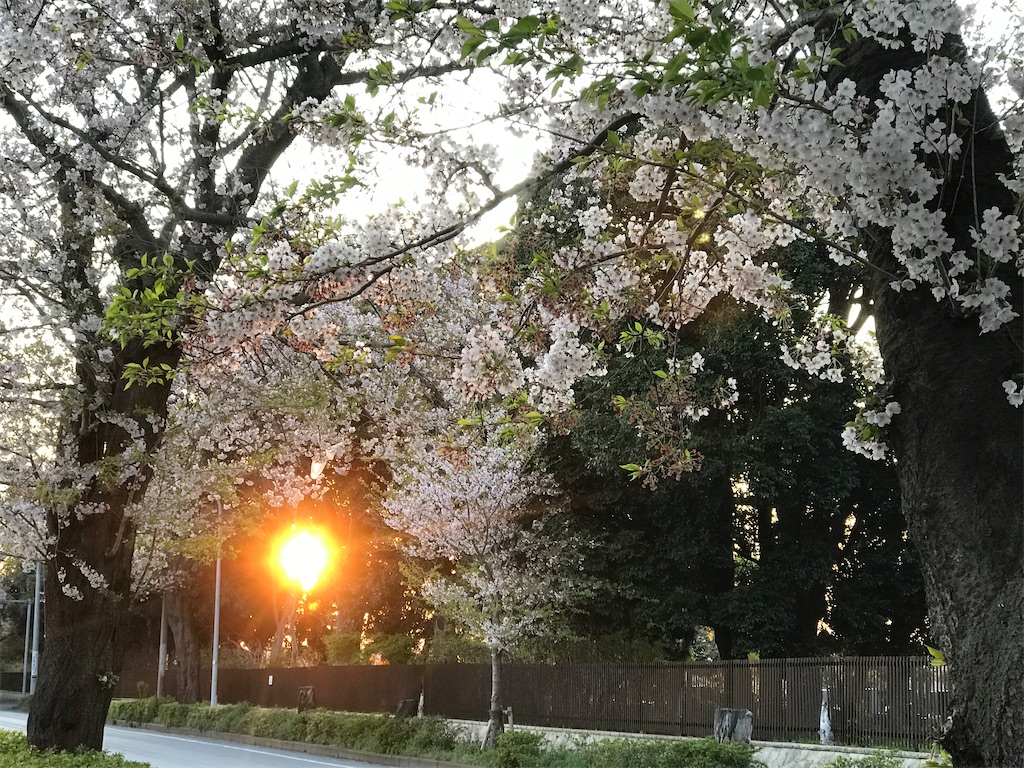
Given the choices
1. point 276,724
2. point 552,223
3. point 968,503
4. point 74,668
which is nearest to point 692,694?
point 276,724

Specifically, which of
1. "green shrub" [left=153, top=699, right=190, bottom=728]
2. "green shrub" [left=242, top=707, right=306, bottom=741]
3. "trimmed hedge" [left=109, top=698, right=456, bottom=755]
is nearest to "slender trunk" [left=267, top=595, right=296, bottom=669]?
"trimmed hedge" [left=109, top=698, right=456, bottom=755]

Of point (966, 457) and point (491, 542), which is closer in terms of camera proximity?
point (966, 457)

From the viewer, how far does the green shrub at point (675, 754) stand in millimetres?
15203

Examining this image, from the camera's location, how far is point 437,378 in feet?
45.6

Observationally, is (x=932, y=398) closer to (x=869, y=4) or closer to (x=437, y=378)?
(x=869, y=4)

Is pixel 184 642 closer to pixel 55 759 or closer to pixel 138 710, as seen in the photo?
pixel 138 710

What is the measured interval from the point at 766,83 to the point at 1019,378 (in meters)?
1.61

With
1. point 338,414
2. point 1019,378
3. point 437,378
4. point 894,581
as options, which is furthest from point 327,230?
point 894,581

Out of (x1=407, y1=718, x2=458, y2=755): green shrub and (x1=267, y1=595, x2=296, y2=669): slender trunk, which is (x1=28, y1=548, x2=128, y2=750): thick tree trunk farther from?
(x1=267, y1=595, x2=296, y2=669): slender trunk

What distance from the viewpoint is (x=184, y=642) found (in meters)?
36.8

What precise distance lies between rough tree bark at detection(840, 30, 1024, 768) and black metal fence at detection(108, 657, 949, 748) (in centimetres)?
1019

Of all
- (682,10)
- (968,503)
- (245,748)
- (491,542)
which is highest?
(682,10)

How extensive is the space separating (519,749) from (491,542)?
4469mm

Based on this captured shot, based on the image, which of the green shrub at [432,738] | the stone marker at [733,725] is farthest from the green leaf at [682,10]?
the green shrub at [432,738]
